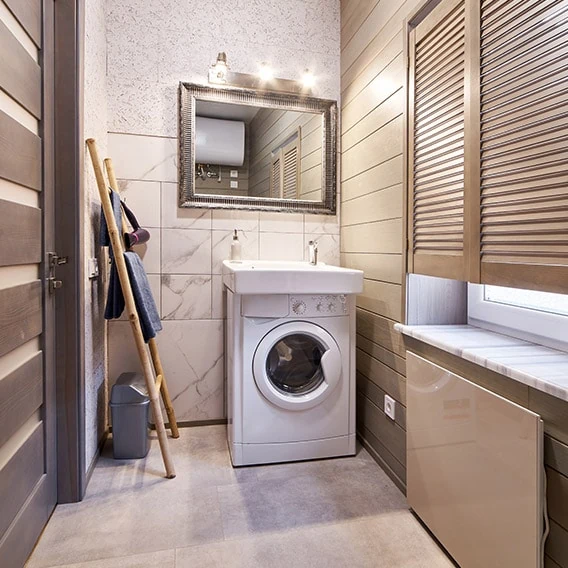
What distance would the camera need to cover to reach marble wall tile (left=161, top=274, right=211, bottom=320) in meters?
2.60

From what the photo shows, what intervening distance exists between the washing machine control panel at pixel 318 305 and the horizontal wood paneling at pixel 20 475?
1.21 meters

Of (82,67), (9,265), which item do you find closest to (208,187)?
(82,67)

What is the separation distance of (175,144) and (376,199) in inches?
50.0

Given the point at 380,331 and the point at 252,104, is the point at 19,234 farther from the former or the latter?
the point at 252,104

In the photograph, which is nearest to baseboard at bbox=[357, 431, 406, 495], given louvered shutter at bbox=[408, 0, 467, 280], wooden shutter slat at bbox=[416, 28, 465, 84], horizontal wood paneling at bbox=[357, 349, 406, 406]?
horizontal wood paneling at bbox=[357, 349, 406, 406]

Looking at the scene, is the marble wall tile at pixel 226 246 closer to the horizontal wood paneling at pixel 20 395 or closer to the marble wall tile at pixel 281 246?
the marble wall tile at pixel 281 246

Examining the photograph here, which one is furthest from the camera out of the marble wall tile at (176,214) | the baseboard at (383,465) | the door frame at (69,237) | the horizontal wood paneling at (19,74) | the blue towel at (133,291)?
the marble wall tile at (176,214)

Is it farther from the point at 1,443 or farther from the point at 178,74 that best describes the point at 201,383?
the point at 178,74

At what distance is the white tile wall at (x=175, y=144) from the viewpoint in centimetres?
250

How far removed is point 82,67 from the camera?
1.83 meters

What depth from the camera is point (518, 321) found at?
1574 mm

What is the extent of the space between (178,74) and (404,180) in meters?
1.58

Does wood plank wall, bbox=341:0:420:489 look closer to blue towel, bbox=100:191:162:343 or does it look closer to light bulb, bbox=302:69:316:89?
light bulb, bbox=302:69:316:89

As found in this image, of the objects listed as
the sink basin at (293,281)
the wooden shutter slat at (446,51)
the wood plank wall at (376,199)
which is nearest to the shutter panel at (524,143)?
the wooden shutter slat at (446,51)
